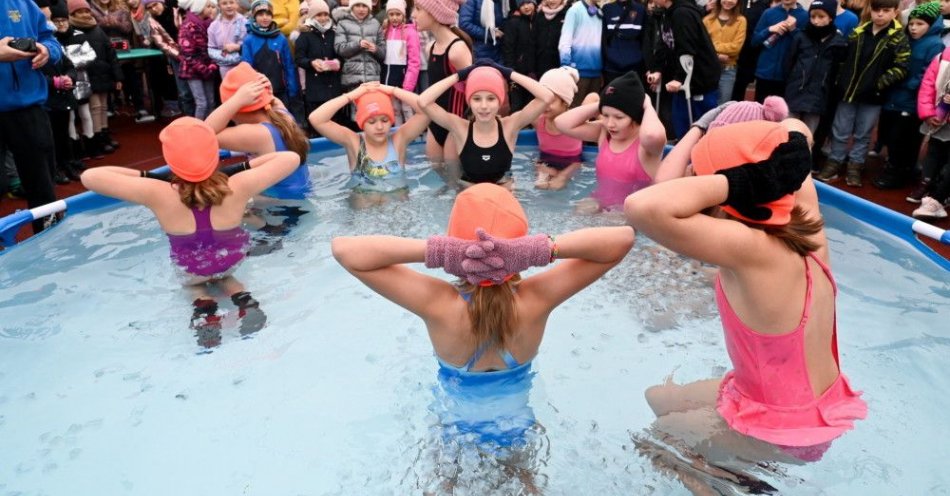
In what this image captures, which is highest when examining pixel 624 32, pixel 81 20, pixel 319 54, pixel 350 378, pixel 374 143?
pixel 81 20

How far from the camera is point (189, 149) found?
11.6ft

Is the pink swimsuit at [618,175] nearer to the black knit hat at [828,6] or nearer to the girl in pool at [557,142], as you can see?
the girl in pool at [557,142]

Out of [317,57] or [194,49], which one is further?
[194,49]

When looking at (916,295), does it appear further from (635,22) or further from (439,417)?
(635,22)

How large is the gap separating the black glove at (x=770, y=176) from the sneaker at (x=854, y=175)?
17.1ft

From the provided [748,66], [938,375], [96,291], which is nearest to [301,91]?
[96,291]

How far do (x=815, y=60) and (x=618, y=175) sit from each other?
271 centimetres

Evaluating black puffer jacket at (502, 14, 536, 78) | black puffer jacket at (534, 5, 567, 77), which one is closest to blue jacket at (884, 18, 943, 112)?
black puffer jacket at (534, 5, 567, 77)

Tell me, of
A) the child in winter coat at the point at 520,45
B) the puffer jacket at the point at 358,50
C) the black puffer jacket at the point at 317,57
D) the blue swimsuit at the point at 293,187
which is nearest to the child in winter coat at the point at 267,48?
the black puffer jacket at the point at 317,57

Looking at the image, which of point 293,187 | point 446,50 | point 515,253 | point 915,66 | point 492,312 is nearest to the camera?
point 515,253

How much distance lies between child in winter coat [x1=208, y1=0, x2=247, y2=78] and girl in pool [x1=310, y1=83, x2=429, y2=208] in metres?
2.95

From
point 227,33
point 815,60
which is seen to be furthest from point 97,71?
point 815,60

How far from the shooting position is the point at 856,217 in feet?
15.9

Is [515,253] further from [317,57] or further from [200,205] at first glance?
[317,57]
